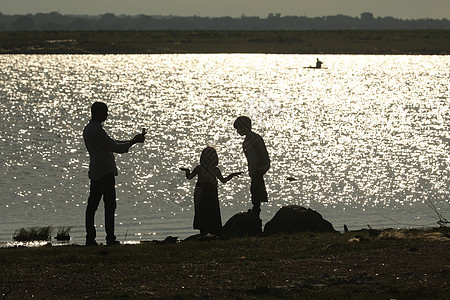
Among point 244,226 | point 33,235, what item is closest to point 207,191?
point 244,226

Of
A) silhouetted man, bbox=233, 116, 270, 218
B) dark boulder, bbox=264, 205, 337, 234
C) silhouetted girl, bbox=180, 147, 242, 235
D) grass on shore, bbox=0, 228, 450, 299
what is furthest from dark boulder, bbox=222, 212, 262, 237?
grass on shore, bbox=0, 228, 450, 299

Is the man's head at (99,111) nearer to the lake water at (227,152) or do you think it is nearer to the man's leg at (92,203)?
the man's leg at (92,203)

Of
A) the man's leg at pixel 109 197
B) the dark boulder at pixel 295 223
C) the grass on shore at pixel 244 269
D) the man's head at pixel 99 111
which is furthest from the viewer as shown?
the dark boulder at pixel 295 223

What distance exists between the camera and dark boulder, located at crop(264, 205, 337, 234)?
51.7ft

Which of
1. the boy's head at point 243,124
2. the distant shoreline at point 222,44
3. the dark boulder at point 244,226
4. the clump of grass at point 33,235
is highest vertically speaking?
the distant shoreline at point 222,44

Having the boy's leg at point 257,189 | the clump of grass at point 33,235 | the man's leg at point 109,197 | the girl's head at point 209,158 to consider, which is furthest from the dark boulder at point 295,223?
the clump of grass at point 33,235

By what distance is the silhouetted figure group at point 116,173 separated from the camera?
13.5 m

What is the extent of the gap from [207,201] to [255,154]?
4.54 feet

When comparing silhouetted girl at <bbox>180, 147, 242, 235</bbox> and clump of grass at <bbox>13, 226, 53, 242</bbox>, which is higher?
silhouetted girl at <bbox>180, 147, 242, 235</bbox>

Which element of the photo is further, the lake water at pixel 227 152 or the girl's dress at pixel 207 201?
the lake water at pixel 227 152

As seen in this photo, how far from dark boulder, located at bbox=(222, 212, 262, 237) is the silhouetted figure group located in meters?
0.38

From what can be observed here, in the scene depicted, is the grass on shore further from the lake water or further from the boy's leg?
the lake water

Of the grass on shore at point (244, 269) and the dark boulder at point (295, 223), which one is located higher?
the dark boulder at point (295, 223)

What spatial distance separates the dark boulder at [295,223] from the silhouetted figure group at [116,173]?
51 cm
